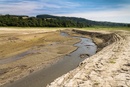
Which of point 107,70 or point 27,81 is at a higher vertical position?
point 107,70

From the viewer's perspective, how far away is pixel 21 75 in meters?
16.5

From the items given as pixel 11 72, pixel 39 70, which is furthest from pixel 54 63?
pixel 11 72

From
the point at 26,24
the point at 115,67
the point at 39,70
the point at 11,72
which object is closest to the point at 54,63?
the point at 39,70

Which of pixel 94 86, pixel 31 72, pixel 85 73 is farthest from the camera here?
pixel 31 72

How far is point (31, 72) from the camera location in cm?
1758

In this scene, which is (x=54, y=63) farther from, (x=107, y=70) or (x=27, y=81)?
(x=107, y=70)

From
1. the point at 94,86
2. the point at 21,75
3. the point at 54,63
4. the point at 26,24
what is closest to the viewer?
the point at 94,86

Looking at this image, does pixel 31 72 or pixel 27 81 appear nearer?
pixel 27 81

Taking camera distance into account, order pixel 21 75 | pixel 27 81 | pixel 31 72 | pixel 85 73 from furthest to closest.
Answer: pixel 31 72 < pixel 21 75 < pixel 27 81 < pixel 85 73

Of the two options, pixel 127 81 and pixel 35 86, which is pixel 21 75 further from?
pixel 127 81

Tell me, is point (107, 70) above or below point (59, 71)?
above

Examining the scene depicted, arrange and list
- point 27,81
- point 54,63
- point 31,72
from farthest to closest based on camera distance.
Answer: point 54,63
point 31,72
point 27,81

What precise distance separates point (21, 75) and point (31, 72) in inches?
49.5

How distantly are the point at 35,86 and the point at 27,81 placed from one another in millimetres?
1431
